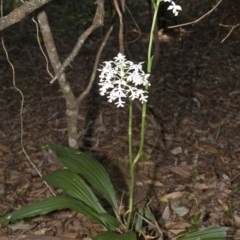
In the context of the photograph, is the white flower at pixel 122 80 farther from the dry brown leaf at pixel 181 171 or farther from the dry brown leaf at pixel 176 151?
the dry brown leaf at pixel 176 151

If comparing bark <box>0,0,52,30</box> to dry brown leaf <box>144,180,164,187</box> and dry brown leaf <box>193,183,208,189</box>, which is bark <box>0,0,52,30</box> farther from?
dry brown leaf <box>193,183,208,189</box>

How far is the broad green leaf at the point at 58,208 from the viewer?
2482mm

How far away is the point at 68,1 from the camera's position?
24.6 ft

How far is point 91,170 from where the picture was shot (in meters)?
2.69

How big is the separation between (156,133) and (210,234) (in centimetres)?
171

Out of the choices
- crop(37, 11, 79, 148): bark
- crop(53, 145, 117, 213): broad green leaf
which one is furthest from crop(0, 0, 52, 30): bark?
crop(53, 145, 117, 213): broad green leaf

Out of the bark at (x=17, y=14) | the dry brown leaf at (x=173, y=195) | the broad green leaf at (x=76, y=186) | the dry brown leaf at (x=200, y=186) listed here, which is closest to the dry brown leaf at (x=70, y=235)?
the broad green leaf at (x=76, y=186)

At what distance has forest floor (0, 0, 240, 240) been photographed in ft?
10.5

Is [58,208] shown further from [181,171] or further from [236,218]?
[181,171]

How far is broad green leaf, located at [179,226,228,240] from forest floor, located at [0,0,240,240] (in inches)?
16.0

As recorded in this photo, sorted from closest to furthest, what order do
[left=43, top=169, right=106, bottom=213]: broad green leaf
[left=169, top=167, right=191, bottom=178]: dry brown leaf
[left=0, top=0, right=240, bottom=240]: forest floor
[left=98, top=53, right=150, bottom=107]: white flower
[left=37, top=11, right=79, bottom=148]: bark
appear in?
[left=98, top=53, right=150, bottom=107]: white flower
[left=43, top=169, right=106, bottom=213]: broad green leaf
[left=37, top=11, right=79, bottom=148]: bark
[left=0, top=0, right=240, bottom=240]: forest floor
[left=169, top=167, right=191, bottom=178]: dry brown leaf

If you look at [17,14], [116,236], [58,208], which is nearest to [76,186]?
[58,208]

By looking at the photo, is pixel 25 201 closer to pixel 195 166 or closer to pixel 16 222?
pixel 16 222

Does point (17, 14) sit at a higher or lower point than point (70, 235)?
higher
